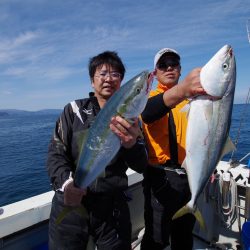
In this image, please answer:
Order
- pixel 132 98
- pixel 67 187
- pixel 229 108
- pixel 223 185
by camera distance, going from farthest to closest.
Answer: pixel 223 185 < pixel 67 187 < pixel 229 108 < pixel 132 98

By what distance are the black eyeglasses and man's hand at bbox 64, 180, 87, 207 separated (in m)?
1.90

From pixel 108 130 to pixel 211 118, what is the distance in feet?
2.99

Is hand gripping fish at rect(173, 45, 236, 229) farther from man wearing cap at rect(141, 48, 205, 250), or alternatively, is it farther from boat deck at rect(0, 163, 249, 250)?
boat deck at rect(0, 163, 249, 250)

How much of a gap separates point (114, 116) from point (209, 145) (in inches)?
36.6

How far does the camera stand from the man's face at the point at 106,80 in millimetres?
3035

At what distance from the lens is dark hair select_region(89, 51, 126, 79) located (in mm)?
3115

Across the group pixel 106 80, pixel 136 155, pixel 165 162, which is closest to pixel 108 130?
pixel 136 155

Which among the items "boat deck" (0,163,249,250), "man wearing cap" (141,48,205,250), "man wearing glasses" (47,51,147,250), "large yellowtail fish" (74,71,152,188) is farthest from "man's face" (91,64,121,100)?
"boat deck" (0,163,249,250)

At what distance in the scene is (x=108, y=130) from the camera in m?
2.24

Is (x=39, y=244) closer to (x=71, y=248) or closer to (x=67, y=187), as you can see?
(x=71, y=248)

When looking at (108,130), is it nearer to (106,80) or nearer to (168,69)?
(106,80)

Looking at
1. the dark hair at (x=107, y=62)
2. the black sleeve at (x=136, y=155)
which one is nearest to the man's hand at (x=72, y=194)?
the black sleeve at (x=136, y=155)

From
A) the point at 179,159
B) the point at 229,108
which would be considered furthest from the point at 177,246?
the point at 229,108

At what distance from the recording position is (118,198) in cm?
309
